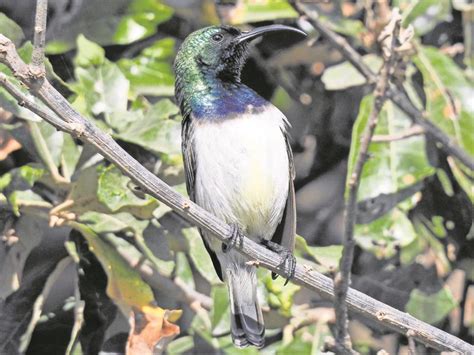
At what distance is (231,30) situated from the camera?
419 cm

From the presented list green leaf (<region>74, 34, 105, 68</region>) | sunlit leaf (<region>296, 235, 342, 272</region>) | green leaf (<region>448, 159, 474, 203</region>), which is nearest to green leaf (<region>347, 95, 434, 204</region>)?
green leaf (<region>448, 159, 474, 203</region>)

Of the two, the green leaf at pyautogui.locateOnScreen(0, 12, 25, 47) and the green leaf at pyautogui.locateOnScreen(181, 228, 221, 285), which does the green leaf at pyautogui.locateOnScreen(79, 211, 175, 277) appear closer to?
the green leaf at pyautogui.locateOnScreen(181, 228, 221, 285)

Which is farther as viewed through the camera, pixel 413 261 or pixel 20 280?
pixel 413 261

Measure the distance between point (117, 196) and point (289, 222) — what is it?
69 cm

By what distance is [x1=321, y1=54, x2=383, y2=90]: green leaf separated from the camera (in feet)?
15.1

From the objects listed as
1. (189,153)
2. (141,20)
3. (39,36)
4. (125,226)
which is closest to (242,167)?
(189,153)

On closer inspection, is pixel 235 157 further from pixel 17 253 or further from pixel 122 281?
pixel 17 253

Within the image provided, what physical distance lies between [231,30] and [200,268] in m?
0.95

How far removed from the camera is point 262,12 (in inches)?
184

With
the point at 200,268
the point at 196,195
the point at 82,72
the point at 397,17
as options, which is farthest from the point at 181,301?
the point at 397,17

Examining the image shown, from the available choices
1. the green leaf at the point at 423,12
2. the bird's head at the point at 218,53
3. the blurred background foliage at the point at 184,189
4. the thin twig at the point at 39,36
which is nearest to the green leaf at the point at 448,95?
the blurred background foliage at the point at 184,189

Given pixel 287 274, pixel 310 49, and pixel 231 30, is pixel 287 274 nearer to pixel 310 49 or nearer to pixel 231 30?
pixel 231 30

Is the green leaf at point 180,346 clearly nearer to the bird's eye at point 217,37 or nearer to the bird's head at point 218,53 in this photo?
the bird's head at point 218,53

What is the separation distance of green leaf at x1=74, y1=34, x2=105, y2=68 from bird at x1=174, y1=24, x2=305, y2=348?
0.33 m
